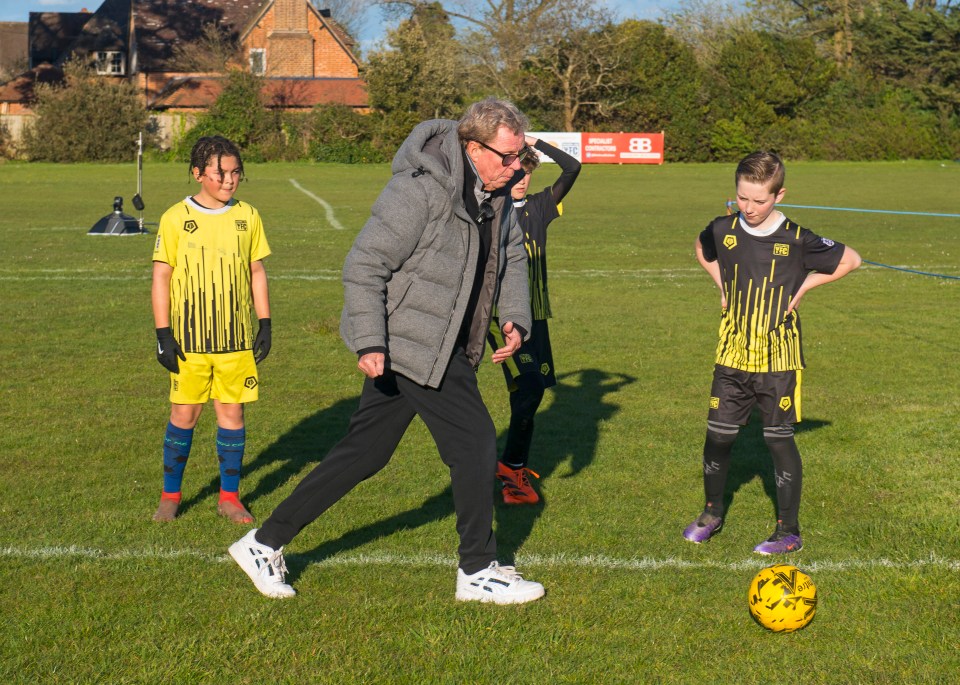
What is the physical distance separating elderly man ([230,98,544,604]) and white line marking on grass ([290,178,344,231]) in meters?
19.4

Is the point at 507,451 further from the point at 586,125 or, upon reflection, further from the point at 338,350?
the point at 586,125

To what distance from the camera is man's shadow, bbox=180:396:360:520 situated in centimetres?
639

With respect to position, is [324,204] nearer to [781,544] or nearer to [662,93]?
[781,544]

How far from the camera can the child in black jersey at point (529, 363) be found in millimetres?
6398

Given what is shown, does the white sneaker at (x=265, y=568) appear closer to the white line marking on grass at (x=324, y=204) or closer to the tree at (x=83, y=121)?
the white line marking on grass at (x=324, y=204)

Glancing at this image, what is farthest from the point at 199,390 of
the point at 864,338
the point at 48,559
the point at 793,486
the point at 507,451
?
the point at 864,338

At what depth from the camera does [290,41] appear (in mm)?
70000

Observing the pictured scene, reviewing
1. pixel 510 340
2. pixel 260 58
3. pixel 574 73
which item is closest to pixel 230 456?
pixel 510 340

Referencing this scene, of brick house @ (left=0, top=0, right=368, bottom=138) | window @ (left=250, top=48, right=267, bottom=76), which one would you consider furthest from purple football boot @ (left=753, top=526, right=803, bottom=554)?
window @ (left=250, top=48, right=267, bottom=76)

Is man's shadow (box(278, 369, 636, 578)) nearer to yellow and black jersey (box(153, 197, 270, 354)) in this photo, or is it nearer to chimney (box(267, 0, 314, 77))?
yellow and black jersey (box(153, 197, 270, 354))

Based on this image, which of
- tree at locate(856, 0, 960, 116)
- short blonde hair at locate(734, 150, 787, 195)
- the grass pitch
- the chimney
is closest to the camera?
the grass pitch

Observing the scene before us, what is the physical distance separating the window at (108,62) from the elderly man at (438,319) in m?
73.8

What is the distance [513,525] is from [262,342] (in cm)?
159

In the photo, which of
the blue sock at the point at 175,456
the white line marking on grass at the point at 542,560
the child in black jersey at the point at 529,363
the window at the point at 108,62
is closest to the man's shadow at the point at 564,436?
the child in black jersey at the point at 529,363
